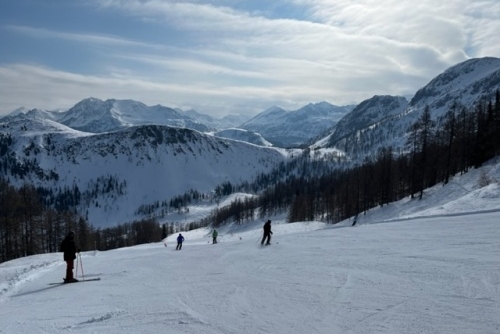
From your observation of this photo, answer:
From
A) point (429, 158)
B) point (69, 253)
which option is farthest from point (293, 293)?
point (429, 158)

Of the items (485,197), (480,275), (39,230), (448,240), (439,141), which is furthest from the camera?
(439,141)

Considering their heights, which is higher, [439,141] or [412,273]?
[439,141]

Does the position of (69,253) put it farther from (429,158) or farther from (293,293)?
(429,158)

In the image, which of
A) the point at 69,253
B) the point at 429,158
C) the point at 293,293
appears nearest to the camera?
the point at 293,293

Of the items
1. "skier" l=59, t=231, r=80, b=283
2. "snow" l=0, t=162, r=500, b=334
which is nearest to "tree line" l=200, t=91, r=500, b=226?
"snow" l=0, t=162, r=500, b=334

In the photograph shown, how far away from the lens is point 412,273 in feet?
52.8

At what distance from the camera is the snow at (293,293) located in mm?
10898

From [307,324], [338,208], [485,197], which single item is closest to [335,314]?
[307,324]

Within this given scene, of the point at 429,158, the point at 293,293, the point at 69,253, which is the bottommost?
the point at 293,293

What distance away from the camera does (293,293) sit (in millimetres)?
14148

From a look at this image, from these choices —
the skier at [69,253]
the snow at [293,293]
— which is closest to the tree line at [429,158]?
the snow at [293,293]

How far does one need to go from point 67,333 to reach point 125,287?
6.40 m

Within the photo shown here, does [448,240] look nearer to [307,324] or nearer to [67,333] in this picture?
[307,324]

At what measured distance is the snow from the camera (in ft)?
35.8
